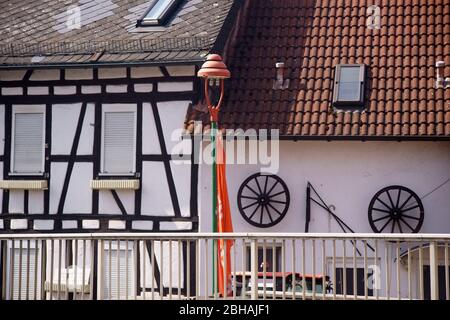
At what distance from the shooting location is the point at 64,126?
20.2 m

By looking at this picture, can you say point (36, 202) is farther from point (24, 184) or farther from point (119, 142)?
point (119, 142)

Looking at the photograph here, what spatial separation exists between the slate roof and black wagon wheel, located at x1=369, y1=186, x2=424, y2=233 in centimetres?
372

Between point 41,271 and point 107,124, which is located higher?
point 107,124

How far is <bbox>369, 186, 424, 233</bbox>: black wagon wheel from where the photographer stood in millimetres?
18406

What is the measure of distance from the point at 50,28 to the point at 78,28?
585mm

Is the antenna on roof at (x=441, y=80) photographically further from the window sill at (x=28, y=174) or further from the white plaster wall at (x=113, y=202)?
the window sill at (x=28, y=174)

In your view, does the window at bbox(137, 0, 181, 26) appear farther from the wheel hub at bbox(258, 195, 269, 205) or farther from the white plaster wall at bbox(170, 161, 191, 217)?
the wheel hub at bbox(258, 195, 269, 205)

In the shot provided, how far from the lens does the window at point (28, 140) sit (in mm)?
20406

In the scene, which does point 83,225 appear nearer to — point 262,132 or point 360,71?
point 262,132

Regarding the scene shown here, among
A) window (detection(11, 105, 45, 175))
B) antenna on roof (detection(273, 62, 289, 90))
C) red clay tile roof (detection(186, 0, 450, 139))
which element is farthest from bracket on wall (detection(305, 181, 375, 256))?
window (detection(11, 105, 45, 175))

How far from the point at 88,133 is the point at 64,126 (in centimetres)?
47

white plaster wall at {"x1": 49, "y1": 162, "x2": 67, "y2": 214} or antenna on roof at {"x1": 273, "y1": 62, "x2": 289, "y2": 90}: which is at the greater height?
antenna on roof at {"x1": 273, "y1": 62, "x2": 289, "y2": 90}

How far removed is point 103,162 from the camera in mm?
19953
